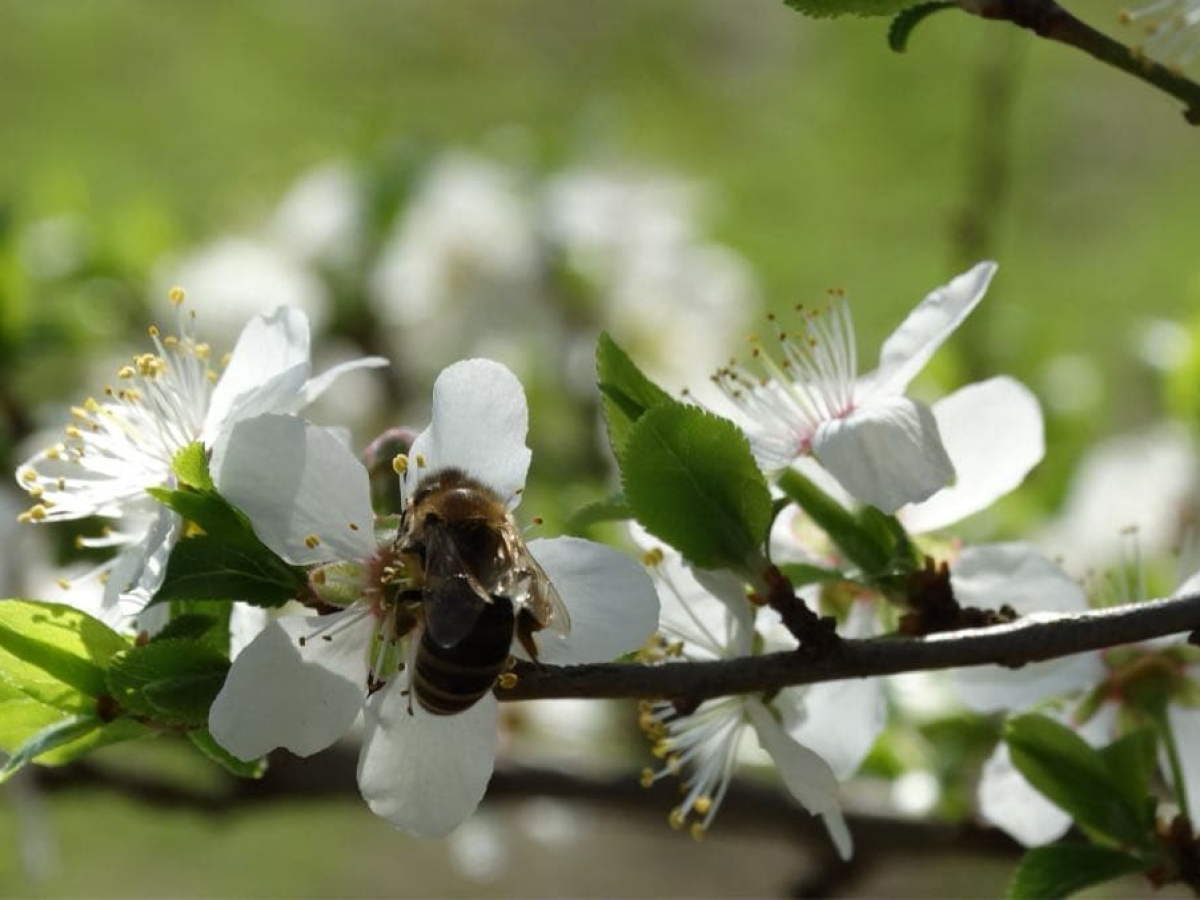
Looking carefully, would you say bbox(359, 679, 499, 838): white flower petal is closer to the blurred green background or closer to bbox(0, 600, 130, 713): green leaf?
bbox(0, 600, 130, 713): green leaf

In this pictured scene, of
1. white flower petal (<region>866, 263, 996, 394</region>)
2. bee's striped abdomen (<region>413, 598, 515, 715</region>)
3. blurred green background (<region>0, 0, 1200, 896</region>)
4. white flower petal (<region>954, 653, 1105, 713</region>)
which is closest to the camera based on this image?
bee's striped abdomen (<region>413, 598, 515, 715</region>)

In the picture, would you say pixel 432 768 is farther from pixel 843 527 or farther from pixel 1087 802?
pixel 1087 802

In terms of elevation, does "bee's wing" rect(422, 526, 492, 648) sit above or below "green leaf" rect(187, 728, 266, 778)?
above


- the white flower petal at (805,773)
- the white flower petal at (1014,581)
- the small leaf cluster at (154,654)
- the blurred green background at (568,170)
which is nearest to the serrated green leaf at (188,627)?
the small leaf cluster at (154,654)

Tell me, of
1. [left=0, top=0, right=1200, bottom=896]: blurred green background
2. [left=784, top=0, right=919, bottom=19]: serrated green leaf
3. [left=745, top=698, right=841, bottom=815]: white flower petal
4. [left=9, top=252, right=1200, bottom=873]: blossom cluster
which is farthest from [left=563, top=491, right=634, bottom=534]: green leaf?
[left=0, top=0, right=1200, bottom=896]: blurred green background

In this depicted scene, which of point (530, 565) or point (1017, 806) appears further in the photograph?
point (1017, 806)

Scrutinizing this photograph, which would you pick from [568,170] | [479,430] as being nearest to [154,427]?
[479,430]
